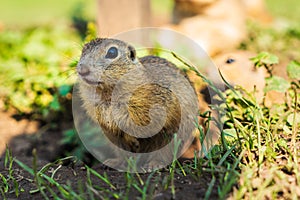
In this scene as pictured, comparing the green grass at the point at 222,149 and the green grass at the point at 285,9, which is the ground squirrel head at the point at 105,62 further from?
the green grass at the point at 285,9

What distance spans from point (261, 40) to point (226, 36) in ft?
1.43

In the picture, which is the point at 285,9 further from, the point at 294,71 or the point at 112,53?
the point at 112,53

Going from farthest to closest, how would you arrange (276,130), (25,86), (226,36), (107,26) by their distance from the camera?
(226,36), (107,26), (25,86), (276,130)

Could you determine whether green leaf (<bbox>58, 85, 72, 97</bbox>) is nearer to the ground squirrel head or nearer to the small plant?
the small plant

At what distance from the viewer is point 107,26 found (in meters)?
5.41

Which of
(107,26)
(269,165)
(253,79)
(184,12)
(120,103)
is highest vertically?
(184,12)

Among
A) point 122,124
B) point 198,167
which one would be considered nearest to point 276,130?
point 198,167

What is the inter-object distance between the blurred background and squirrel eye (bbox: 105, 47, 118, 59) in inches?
18.5

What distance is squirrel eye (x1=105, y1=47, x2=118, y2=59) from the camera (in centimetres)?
303

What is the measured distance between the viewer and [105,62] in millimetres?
2984

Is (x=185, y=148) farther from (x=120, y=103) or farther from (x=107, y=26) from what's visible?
(x=107, y=26)

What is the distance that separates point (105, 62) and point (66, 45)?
2.90 meters

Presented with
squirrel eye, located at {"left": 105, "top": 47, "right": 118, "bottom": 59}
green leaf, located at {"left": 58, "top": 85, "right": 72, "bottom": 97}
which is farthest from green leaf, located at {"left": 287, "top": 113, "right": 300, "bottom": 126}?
green leaf, located at {"left": 58, "top": 85, "right": 72, "bottom": 97}

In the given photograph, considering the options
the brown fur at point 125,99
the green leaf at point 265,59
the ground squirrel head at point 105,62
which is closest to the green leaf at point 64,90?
the brown fur at point 125,99
